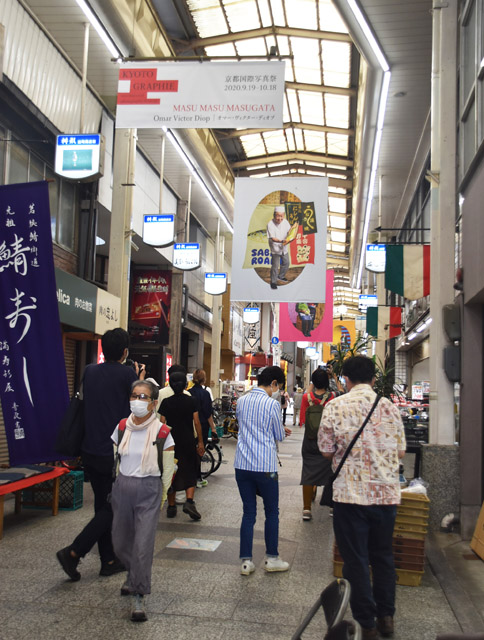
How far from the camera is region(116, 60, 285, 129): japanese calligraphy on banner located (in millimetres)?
7789

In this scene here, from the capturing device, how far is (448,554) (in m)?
6.32

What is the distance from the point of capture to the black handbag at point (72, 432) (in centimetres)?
517

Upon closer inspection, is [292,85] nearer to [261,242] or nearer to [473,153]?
[261,242]

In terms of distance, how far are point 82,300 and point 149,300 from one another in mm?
9670

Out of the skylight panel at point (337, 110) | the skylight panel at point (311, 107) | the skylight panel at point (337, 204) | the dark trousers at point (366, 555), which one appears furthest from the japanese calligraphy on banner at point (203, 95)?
the skylight panel at point (337, 204)

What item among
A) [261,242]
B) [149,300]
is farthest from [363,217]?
[261,242]

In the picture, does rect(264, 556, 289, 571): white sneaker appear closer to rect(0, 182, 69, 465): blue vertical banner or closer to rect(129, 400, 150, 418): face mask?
rect(129, 400, 150, 418): face mask

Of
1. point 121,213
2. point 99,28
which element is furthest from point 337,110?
point 99,28

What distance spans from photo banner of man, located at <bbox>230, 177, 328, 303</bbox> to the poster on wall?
11.0 m

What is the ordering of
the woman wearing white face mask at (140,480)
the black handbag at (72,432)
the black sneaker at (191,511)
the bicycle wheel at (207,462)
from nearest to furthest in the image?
the woman wearing white face mask at (140,480) < the black handbag at (72,432) < the black sneaker at (191,511) < the bicycle wheel at (207,462)

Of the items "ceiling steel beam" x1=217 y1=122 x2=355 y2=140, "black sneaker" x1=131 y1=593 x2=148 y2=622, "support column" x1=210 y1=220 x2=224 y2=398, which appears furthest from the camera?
"support column" x1=210 y1=220 x2=224 y2=398

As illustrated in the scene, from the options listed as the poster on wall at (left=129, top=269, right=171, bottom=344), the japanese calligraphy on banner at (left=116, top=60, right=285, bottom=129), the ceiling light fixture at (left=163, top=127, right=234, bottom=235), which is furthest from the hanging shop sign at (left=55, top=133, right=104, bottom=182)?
the poster on wall at (left=129, top=269, right=171, bottom=344)

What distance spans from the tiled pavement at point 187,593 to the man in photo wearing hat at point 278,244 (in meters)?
4.15

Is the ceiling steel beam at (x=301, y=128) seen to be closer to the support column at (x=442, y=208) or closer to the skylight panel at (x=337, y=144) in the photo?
the skylight panel at (x=337, y=144)
